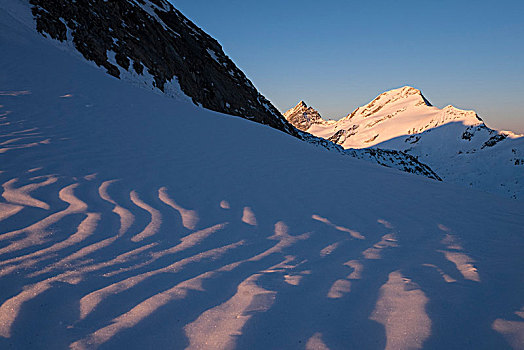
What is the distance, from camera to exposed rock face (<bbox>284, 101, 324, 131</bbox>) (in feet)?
526

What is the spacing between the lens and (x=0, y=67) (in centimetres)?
707

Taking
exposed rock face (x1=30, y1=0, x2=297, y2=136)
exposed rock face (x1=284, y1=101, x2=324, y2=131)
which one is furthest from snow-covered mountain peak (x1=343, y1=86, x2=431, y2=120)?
exposed rock face (x1=30, y1=0, x2=297, y2=136)

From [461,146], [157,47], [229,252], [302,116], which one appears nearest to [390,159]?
[157,47]

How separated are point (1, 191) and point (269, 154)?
14.1ft

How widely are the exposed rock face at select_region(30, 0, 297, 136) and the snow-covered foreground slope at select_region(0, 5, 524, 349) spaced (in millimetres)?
9309

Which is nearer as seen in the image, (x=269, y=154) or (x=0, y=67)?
(x=269, y=154)

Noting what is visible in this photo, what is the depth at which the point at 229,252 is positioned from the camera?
2.51m

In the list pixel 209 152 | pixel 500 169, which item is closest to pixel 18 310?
pixel 209 152

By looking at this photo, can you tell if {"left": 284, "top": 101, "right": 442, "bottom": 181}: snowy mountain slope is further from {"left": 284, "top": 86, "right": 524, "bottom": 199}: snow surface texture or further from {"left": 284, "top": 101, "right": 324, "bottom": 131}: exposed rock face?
{"left": 284, "top": 101, "right": 324, "bottom": 131}: exposed rock face

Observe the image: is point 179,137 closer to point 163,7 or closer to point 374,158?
point 374,158

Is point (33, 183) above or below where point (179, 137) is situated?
below

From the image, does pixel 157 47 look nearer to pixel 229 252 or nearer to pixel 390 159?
pixel 390 159

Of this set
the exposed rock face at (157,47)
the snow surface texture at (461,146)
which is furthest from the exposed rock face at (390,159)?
the snow surface texture at (461,146)

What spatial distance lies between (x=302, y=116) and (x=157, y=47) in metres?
155
